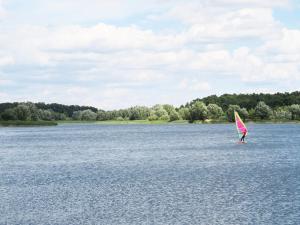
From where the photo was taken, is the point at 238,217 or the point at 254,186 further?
the point at 254,186

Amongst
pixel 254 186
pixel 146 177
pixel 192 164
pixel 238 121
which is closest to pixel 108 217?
pixel 254 186

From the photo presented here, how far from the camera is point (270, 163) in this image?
289ft

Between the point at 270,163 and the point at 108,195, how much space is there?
4012cm

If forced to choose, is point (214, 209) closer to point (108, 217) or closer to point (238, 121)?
point (108, 217)

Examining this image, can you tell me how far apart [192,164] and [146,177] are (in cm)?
1912

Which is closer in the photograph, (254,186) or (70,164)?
(254,186)

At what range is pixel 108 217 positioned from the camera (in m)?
43.9

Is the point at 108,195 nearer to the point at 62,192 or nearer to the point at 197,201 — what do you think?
the point at 62,192

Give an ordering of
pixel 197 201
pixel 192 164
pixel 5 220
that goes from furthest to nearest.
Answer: pixel 192 164, pixel 197 201, pixel 5 220

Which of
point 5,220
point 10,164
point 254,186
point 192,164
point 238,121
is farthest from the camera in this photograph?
point 238,121

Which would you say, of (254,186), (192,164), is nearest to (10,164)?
(192,164)

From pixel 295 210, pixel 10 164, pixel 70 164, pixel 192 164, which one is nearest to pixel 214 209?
pixel 295 210

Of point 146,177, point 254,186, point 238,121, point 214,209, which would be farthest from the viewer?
point 238,121

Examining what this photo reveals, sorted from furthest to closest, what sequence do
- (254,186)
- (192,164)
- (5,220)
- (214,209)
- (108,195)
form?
(192,164) → (254,186) → (108,195) → (214,209) → (5,220)
